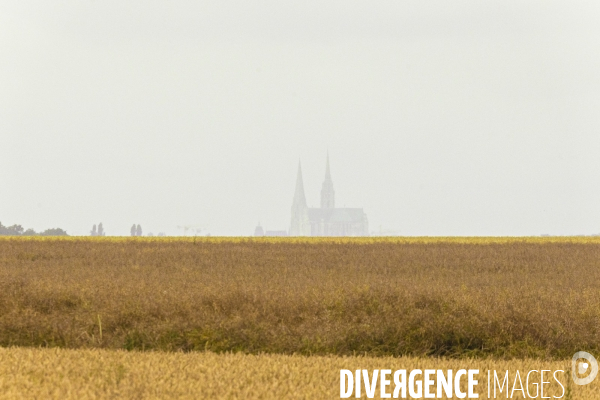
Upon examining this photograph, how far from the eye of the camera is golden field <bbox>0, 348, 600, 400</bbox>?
20.1 ft

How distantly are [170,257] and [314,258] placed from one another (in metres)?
4.69

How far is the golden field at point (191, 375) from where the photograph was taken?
6.12m

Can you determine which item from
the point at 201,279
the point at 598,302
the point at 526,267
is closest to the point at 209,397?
the point at 598,302

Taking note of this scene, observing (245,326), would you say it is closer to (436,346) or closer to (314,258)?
(436,346)

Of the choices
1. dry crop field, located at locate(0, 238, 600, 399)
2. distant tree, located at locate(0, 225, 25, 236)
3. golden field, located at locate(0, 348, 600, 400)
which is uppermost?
distant tree, located at locate(0, 225, 25, 236)

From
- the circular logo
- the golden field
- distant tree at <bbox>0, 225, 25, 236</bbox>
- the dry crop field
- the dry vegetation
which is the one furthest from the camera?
distant tree at <bbox>0, 225, 25, 236</bbox>

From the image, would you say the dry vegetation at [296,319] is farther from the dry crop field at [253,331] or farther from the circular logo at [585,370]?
the circular logo at [585,370]

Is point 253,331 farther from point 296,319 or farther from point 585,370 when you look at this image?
point 585,370

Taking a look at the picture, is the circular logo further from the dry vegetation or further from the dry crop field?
the dry vegetation

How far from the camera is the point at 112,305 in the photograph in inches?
459

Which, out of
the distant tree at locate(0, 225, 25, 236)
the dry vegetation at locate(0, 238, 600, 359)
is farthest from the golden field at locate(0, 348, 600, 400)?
the distant tree at locate(0, 225, 25, 236)

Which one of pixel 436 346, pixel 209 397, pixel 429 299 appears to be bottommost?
pixel 209 397

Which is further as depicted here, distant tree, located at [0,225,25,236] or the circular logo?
distant tree, located at [0,225,25,236]

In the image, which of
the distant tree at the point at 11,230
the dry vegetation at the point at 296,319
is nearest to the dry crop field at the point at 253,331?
the dry vegetation at the point at 296,319
